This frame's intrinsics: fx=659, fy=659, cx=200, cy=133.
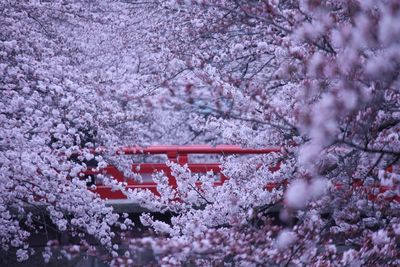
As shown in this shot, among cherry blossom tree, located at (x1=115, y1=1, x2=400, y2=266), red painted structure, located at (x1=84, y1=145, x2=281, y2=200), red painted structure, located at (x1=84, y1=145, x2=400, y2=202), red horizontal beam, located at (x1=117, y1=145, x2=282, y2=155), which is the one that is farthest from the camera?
red painted structure, located at (x1=84, y1=145, x2=281, y2=200)

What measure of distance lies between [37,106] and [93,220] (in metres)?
1.50

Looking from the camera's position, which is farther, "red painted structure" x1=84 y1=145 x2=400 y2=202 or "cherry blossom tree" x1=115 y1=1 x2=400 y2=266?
"red painted structure" x1=84 y1=145 x2=400 y2=202

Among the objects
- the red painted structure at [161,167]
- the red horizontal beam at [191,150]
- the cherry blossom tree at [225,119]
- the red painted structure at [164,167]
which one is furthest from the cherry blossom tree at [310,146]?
the red painted structure at [161,167]

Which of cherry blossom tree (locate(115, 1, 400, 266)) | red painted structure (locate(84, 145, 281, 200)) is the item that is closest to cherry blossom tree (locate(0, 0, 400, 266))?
cherry blossom tree (locate(115, 1, 400, 266))

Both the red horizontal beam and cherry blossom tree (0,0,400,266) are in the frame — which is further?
the red horizontal beam

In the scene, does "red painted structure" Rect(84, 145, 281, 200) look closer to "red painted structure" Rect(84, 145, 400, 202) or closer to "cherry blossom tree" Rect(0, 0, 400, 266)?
"red painted structure" Rect(84, 145, 400, 202)

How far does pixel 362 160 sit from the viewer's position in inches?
189

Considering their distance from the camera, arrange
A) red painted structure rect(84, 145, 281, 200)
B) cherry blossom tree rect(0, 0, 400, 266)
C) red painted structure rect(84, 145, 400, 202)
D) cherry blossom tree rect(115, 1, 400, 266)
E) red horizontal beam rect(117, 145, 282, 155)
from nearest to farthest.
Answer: cherry blossom tree rect(115, 1, 400, 266)
cherry blossom tree rect(0, 0, 400, 266)
red horizontal beam rect(117, 145, 282, 155)
red painted structure rect(84, 145, 400, 202)
red painted structure rect(84, 145, 281, 200)

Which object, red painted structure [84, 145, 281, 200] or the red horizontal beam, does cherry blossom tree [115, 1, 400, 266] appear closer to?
the red horizontal beam

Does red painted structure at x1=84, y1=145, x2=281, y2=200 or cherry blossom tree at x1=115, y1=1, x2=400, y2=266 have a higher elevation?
red painted structure at x1=84, y1=145, x2=281, y2=200

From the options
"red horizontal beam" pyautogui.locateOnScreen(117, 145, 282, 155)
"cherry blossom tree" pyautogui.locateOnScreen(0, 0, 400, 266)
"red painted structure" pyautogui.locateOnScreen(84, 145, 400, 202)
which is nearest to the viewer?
"cherry blossom tree" pyautogui.locateOnScreen(0, 0, 400, 266)

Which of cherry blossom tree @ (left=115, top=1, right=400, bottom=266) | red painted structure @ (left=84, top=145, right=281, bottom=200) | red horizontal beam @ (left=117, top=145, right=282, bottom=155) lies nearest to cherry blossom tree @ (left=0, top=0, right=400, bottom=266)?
cherry blossom tree @ (left=115, top=1, right=400, bottom=266)

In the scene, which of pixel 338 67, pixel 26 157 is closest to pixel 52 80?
pixel 26 157

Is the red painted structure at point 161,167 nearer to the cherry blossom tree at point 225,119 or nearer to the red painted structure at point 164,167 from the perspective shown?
the red painted structure at point 164,167
